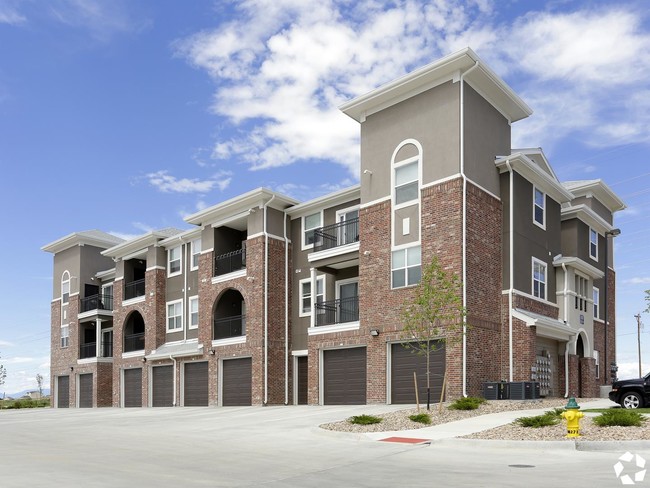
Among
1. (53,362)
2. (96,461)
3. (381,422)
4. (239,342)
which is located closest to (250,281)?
(239,342)

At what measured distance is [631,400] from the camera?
23.2 meters

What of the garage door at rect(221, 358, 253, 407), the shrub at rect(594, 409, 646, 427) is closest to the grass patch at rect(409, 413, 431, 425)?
the shrub at rect(594, 409, 646, 427)

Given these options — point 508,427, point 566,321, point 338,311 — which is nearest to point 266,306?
point 338,311

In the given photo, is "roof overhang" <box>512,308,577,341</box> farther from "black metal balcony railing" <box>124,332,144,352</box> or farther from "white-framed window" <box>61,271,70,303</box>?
"white-framed window" <box>61,271,70,303</box>

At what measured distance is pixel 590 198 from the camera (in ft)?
123

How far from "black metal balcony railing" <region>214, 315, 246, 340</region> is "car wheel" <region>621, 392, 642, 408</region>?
19.3m

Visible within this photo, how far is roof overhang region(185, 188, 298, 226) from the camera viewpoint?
34.5m

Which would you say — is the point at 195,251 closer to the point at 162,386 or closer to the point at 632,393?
the point at 162,386

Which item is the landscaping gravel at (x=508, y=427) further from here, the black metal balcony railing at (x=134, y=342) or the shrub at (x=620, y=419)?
the black metal balcony railing at (x=134, y=342)

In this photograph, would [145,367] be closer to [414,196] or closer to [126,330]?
[126,330]

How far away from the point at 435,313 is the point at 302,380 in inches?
585

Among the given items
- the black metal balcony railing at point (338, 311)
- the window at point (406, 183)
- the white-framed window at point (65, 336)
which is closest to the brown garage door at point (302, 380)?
the black metal balcony railing at point (338, 311)

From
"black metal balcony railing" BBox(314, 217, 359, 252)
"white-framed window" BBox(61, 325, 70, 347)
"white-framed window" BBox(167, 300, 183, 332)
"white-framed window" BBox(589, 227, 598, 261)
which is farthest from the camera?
"white-framed window" BBox(61, 325, 70, 347)

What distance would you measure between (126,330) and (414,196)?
82.7 ft
